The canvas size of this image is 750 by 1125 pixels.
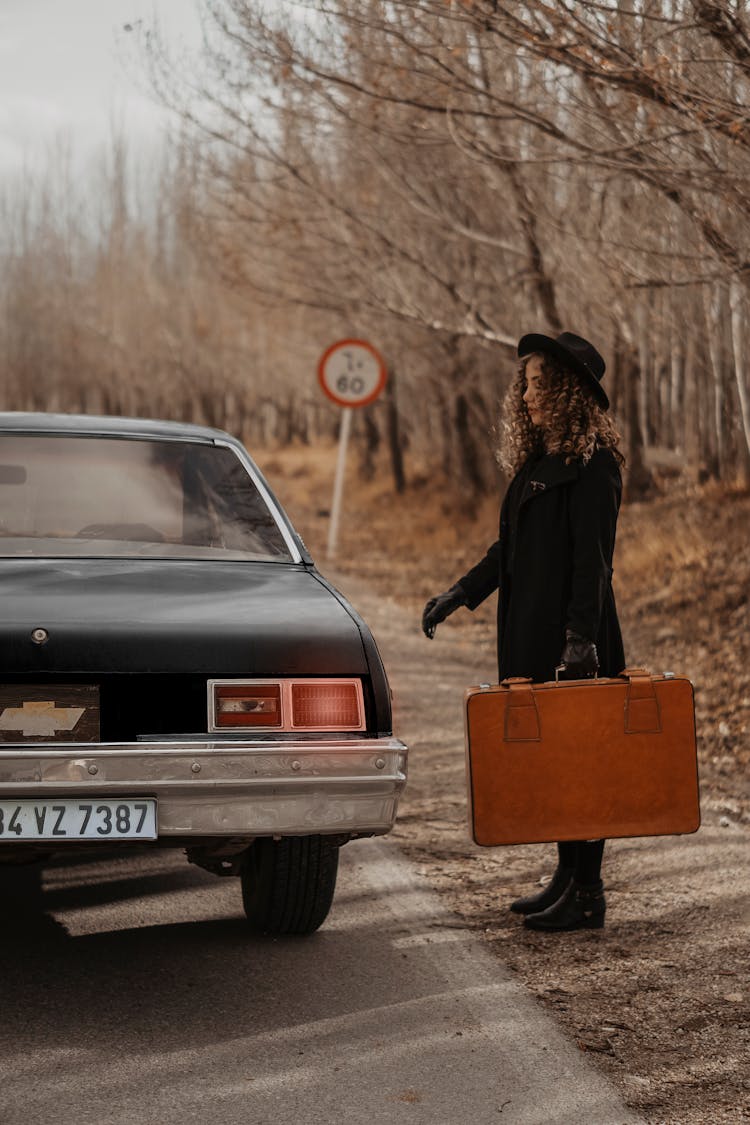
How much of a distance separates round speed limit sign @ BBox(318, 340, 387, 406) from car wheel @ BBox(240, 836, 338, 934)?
1292 centimetres

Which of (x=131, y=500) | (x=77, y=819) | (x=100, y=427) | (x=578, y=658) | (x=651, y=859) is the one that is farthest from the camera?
(x=651, y=859)

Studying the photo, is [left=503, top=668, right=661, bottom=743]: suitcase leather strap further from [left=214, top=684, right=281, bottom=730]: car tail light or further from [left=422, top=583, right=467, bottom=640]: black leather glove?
[left=214, top=684, right=281, bottom=730]: car tail light

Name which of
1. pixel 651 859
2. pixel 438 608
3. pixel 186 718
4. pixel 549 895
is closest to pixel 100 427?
pixel 438 608

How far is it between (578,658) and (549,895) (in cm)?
91

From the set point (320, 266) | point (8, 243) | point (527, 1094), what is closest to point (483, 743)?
point (527, 1094)

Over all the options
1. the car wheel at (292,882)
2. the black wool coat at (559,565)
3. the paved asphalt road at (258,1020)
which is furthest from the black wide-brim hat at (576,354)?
the paved asphalt road at (258,1020)

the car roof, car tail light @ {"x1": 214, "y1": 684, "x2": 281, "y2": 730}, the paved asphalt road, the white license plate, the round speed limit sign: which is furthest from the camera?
the round speed limit sign

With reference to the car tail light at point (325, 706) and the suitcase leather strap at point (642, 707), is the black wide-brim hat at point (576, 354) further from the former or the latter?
the car tail light at point (325, 706)

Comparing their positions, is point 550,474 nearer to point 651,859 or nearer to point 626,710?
point 626,710

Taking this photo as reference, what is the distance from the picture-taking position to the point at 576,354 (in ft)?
16.9

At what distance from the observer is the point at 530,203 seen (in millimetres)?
13922

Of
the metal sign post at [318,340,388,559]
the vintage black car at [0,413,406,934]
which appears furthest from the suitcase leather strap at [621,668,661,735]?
the metal sign post at [318,340,388,559]

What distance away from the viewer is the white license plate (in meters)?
4.03

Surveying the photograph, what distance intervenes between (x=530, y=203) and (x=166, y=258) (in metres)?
56.6
